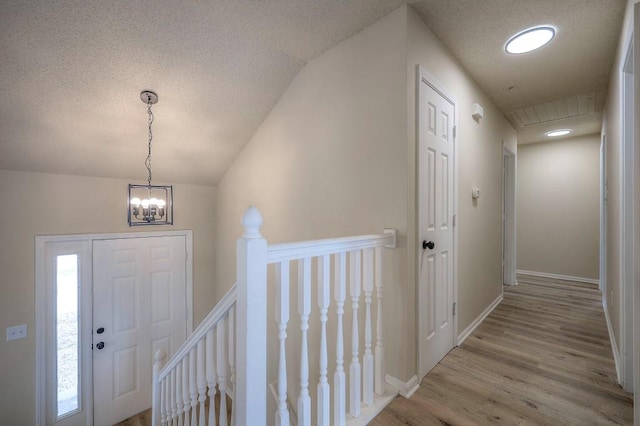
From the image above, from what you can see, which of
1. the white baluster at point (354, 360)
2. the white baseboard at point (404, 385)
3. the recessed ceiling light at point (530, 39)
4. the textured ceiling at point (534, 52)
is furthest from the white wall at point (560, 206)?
the white baluster at point (354, 360)

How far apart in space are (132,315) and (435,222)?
11.9ft

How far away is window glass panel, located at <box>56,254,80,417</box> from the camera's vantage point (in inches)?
116

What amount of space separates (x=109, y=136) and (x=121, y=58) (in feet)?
3.06

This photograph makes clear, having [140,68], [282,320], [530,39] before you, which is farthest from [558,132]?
[140,68]

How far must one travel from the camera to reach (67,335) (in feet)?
9.82

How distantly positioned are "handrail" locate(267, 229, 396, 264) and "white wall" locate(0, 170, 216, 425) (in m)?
3.06

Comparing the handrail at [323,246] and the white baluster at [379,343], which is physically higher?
the handrail at [323,246]

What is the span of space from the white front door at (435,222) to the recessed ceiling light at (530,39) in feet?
1.96

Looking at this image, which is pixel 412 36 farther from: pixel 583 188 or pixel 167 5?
pixel 583 188

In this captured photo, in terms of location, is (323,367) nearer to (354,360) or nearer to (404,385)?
(354,360)

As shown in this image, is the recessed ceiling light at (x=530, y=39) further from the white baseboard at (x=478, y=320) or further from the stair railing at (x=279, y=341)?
the white baseboard at (x=478, y=320)

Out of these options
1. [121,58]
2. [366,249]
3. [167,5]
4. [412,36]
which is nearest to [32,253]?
[121,58]

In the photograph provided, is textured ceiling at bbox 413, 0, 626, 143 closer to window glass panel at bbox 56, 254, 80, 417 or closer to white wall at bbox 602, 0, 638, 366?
white wall at bbox 602, 0, 638, 366

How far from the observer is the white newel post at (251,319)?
1051mm
